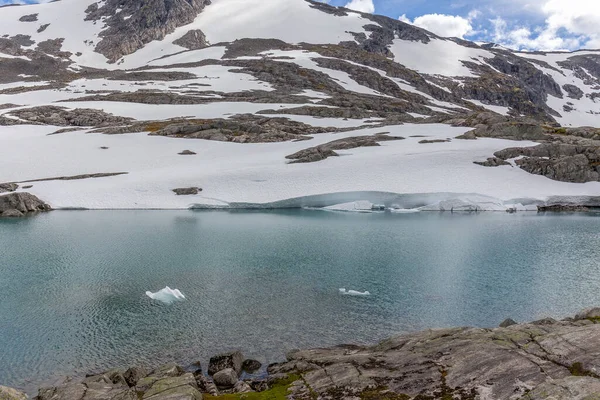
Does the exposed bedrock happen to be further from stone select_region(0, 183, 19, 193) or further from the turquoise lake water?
the turquoise lake water

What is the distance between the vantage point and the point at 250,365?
1655cm

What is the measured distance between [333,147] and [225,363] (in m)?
60.6

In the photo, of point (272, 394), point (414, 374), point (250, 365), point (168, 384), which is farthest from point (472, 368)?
point (168, 384)

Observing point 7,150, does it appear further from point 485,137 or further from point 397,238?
point 485,137

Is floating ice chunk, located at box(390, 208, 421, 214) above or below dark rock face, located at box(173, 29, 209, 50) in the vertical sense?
below

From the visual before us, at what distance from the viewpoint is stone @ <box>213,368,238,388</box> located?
14875 mm

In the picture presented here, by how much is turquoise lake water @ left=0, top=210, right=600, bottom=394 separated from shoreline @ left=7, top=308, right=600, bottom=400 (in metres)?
2.30

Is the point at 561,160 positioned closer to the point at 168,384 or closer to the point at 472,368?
the point at 472,368

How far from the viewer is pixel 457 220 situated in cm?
5106

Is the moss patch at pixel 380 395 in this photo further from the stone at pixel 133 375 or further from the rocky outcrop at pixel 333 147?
the rocky outcrop at pixel 333 147

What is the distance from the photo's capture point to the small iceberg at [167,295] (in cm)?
2339

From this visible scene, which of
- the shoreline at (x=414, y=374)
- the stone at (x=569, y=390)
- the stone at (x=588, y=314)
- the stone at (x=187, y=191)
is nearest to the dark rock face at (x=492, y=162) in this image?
the stone at (x=187, y=191)

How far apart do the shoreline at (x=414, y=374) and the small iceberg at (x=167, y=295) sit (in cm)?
736

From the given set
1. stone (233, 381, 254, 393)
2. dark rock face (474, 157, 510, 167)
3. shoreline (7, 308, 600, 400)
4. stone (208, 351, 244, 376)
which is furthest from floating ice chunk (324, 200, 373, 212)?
stone (233, 381, 254, 393)
